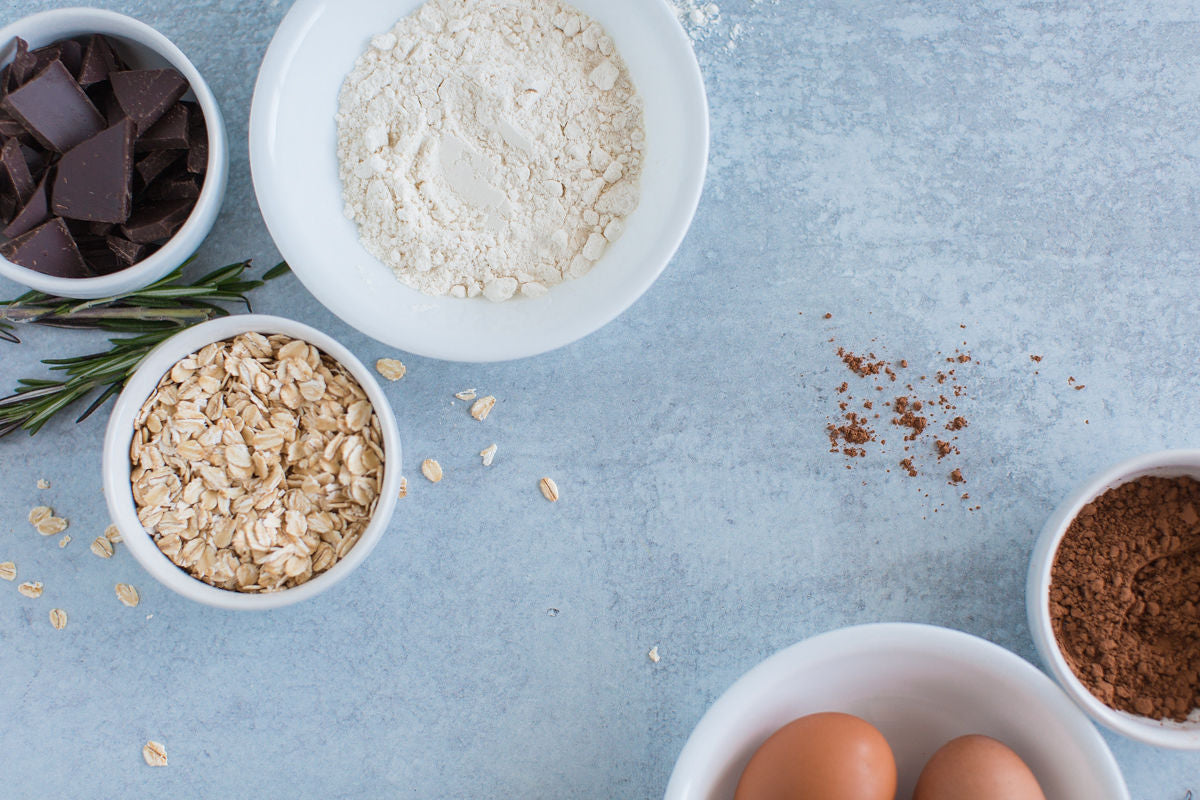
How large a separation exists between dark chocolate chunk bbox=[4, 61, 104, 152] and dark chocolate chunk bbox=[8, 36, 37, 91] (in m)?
0.01

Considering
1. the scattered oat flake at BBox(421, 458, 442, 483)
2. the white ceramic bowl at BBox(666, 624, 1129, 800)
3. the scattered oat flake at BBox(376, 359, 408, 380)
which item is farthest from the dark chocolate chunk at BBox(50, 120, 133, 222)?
Answer: the white ceramic bowl at BBox(666, 624, 1129, 800)

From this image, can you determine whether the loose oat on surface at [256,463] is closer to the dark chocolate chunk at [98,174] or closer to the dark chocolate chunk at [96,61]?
the dark chocolate chunk at [98,174]

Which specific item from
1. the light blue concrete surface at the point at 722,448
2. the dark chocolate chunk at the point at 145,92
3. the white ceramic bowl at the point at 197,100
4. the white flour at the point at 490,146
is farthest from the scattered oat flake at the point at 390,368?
the dark chocolate chunk at the point at 145,92

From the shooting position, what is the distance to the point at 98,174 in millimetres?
940

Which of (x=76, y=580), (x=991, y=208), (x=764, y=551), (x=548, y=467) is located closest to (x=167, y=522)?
(x=76, y=580)

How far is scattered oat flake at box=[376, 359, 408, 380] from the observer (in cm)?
107

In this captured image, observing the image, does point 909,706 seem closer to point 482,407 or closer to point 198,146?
point 482,407

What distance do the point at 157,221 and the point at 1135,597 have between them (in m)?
1.28

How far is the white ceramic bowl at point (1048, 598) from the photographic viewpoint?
923 millimetres

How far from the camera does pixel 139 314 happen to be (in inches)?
40.0

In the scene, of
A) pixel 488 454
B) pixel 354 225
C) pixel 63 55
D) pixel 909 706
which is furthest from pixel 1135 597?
pixel 63 55

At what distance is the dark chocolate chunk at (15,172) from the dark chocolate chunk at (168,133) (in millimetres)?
127

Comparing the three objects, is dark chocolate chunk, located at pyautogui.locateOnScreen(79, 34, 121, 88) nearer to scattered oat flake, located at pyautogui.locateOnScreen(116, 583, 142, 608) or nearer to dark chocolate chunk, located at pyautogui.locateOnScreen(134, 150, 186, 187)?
dark chocolate chunk, located at pyautogui.locateOnScreen(134, 150, 186, 187)

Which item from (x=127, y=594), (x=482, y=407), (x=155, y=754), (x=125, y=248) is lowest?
(x=155, y=754)
